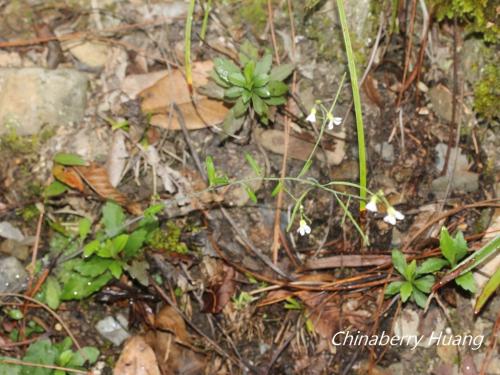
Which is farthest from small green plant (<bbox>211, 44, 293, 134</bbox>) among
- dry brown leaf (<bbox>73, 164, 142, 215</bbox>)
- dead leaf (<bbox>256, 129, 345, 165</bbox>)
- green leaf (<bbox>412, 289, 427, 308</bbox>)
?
green leaf (<bbox>412, 289, 427, 308</bbox>)

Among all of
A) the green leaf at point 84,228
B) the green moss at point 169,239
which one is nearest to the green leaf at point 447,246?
the green moss at point 169,239

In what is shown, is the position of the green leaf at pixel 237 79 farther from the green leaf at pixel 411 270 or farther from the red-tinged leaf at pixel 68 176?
the green leaf at pixel 411 270

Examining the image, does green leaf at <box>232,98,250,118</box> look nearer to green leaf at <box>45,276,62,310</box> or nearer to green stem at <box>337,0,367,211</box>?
green stem at <box>337,0,367,211</box>

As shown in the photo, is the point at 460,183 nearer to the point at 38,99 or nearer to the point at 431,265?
the point at 431,265

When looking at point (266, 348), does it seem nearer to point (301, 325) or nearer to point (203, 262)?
point (301, 325)

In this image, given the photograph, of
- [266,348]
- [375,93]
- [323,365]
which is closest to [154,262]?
[266,348]

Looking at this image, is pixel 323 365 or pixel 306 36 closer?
pixel 323 365
